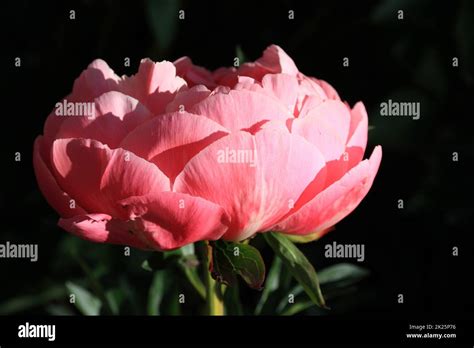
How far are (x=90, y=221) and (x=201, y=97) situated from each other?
10 centimetres

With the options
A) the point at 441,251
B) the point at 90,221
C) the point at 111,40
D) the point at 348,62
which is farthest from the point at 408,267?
the point at 90,221

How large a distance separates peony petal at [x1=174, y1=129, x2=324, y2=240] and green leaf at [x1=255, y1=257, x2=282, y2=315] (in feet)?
0.75

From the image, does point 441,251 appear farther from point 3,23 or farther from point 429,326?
point 3,23

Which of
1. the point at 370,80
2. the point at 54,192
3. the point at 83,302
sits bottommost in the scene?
the point at 83,302

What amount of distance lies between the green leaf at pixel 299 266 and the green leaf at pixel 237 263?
0.10ft

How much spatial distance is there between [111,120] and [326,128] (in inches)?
5.2

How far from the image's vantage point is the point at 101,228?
0.51 metres

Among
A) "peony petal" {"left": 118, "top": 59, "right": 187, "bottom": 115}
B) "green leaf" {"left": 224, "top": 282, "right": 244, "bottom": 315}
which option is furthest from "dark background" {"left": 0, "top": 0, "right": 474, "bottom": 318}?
"peony petal" {"left": 118, "top": 59, "right": 187, "bottom": 115}

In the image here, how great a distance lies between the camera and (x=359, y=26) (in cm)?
94

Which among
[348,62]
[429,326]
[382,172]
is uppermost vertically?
[348,62]

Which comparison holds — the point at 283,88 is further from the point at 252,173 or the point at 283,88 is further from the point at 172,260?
the point at 172,260

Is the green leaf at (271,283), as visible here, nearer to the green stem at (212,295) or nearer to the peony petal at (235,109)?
the green stem at (212,295)

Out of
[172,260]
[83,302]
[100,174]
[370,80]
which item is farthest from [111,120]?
[370,80]

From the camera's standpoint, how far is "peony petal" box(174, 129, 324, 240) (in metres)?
0.49
